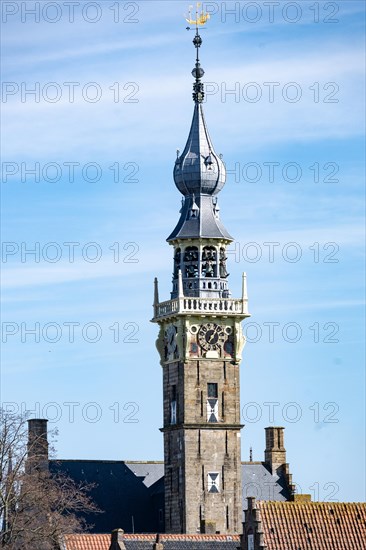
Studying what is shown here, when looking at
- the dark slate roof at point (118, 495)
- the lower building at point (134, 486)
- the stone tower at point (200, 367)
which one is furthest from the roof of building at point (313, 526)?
the dark slate roof at point (118, 495)

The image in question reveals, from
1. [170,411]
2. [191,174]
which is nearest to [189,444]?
[170,411]

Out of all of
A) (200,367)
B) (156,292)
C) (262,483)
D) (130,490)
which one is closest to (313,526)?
(200,367)

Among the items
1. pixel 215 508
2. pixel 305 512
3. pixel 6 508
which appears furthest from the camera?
pixel 215 508

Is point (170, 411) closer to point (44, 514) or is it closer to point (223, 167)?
point (223, 167)

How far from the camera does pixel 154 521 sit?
137500 millimetres

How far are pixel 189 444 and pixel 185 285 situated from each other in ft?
28.9

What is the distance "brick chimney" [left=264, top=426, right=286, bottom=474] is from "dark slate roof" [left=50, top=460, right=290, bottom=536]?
127 centimetres

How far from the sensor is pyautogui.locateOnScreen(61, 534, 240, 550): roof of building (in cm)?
11894

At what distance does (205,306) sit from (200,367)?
3320 mm

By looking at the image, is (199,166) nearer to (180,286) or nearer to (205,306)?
(180,286)

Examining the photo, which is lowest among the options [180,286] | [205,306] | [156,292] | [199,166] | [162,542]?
[162,542]

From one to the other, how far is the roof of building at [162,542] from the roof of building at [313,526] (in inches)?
257

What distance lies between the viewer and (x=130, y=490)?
138750 mm

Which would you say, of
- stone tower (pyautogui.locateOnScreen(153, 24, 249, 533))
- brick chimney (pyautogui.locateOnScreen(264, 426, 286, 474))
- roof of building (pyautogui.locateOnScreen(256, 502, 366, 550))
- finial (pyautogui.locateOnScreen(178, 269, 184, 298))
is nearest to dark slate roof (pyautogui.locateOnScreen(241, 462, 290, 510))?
brick chimney (pyautogui.locateOnScreen(264, 426, 286, 474))
